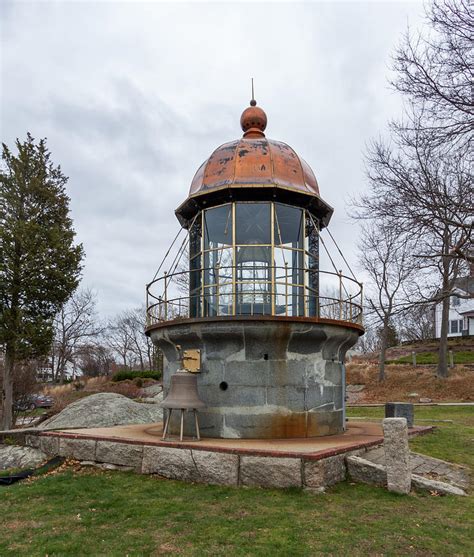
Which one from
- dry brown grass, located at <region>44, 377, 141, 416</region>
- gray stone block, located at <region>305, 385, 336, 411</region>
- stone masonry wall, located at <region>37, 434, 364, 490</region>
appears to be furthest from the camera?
dry brown grass, located at <region>44, 377, 141, 416</region>

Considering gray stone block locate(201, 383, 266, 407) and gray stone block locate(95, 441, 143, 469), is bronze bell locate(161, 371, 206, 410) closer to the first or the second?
gray stone block locate(201, 383, 266, 407)

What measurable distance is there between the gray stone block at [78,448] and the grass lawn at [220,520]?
1219 mm

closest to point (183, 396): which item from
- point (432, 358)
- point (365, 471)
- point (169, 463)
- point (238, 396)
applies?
point (238, 396)

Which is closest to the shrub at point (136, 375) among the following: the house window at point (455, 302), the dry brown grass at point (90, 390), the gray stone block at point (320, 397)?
the dry brown grass at point (90, 390)

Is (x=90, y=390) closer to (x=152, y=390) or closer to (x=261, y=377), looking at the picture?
(x=152, y=390)

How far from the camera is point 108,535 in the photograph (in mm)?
6570

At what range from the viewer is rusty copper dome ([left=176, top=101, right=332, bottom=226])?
38.6 ft

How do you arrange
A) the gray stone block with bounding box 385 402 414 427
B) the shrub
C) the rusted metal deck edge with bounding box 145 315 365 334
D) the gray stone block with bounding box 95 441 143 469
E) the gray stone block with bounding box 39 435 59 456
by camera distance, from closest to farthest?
the gray stone block with bounding box 95 441 143 469 → the rusted metal deck edge with bounding box 145 315 365 334 → the gray stone block with bounding box 39 435 59 456 → the gray stone block with bounding box 385 402 414 427 → the shrub

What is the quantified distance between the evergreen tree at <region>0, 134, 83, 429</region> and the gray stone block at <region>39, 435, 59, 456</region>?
988 cm

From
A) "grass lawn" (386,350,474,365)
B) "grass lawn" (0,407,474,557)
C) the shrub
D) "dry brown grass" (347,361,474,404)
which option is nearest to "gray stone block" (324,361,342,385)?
"grass lawn" (0,407,474,557)

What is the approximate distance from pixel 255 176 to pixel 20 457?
8561mm

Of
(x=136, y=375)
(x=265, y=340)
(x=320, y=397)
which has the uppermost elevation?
(x=265, y=340)

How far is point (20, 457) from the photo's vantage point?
11625mm

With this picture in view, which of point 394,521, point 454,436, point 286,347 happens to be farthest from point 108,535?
point 454,436
